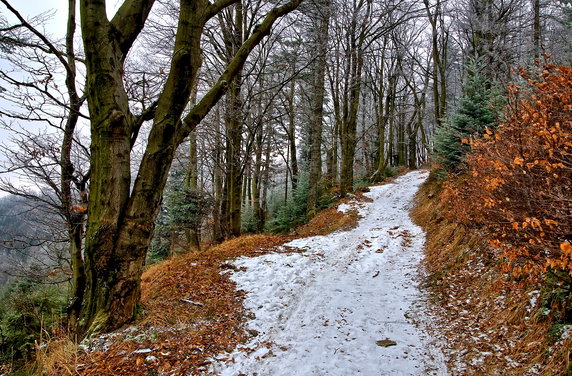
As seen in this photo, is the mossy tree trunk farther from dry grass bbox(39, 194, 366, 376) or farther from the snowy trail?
the snowy trail

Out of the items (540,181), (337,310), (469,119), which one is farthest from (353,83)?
(540,181)

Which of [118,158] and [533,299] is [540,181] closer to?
[533,299]

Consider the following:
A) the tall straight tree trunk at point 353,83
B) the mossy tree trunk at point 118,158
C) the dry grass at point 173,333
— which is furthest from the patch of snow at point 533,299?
the tall straight tree trunk at point 353,83

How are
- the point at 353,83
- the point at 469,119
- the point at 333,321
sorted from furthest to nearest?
the point at 353,83
the point at 469,119
the point at 333,321

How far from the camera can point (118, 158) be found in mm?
3600

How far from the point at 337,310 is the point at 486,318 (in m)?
1.82

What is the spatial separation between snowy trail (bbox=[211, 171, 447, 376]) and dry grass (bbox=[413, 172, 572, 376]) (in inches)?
12.5

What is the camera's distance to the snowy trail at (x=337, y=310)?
10.3 ft

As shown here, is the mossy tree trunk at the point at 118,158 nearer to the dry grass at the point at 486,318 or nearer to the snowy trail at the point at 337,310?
the snowy trail at the point at 337,310

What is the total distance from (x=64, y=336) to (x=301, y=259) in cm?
411

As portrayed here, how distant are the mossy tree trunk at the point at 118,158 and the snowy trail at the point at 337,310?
153 centimetres

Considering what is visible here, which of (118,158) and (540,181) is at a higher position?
(118,158)

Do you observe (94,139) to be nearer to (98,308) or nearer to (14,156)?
(98,308)

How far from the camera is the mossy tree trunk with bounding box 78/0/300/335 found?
3.47 m
